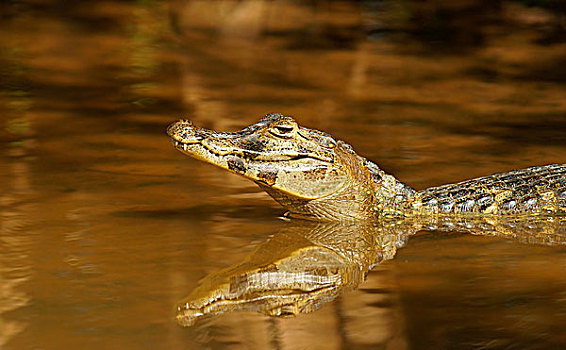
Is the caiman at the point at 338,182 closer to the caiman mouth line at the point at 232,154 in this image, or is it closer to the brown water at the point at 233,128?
the caiman mouth line at the point at 232,154

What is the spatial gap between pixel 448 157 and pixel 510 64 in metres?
5.55

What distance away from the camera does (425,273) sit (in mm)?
4598

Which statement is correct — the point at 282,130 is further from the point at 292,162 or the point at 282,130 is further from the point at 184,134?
the point at 184,134

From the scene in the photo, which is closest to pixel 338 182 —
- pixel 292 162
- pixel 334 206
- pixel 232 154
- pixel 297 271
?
pixel 334 206

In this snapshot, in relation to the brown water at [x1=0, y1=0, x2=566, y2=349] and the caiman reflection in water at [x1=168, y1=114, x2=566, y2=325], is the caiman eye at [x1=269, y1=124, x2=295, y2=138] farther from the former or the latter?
the brown water at [x1=0, y1=0, x2=566, y2=349]

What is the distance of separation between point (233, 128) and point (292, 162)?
2936 millimetres

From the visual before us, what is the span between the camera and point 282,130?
5.18 metres

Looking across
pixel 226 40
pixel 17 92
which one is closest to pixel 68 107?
pixel 17 92

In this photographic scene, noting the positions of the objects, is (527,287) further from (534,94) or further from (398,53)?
(398,53)

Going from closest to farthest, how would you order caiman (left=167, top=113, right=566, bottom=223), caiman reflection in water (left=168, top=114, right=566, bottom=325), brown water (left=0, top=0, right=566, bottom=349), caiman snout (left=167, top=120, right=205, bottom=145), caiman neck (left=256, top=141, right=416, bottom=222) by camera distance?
1. brown water (left=0, top=0, right=566, bottom=349)
2. caiman reflection in water (left=168, top=114, right=566, bottom=325)
3. caiman snout (left=167, top=120, right=205, bottom=145)
4. caiman (left=167, top=113, right=566, bottom=223)
5. caiman neck (left=256, top=141, right=416, bottom=222)

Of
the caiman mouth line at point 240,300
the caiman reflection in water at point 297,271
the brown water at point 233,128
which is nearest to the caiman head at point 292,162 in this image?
the caiman reflection in water at point 297,271

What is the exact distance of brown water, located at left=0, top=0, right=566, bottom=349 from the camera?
389 cm

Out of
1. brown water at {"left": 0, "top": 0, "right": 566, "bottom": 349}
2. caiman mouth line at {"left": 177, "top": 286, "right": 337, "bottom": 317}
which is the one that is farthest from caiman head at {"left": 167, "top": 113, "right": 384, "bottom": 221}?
caiman mouth line at {"left": 177, "top": 286, "right": 337, "bottom": 317}

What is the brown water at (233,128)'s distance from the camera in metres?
3.89
